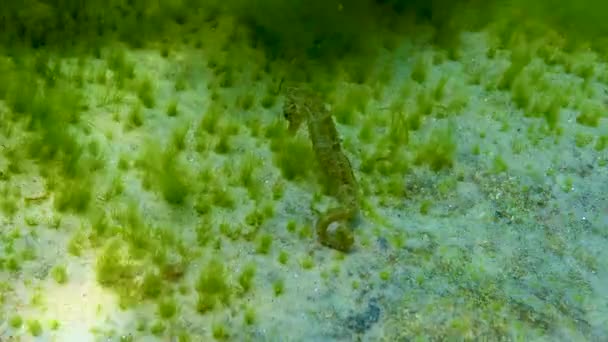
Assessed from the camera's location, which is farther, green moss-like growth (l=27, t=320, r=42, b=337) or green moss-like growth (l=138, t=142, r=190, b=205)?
green moss-like growth (l=138, t=142, r=190, b=205)

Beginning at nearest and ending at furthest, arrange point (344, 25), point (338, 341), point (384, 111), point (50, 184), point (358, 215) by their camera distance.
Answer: point (338, 341)
point (50, 184)
point (358, 215)
point (384, 111)
point (344, 25)

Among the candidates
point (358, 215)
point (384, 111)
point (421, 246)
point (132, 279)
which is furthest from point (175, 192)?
point (384, 111)

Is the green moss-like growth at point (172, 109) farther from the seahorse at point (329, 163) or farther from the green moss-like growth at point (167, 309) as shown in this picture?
the green moss-like growth at point (167, 309)

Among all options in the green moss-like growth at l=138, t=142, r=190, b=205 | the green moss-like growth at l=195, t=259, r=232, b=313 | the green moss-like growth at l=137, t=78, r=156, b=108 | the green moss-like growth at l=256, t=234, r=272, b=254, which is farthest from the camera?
the green moss-like growth at l=137, t=78, r=156, b=108

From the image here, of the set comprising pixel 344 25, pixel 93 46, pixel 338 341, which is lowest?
pixel 338 341

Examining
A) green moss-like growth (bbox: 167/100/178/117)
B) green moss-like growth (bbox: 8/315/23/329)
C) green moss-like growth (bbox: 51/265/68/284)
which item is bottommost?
green moss-like growth (bbox: 8/315/23/329)

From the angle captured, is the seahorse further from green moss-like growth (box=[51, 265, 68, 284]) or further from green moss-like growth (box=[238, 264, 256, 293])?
green moss-like growth (box=[51, 265, 68, 284])

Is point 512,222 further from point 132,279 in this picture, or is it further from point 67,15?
point 67,15

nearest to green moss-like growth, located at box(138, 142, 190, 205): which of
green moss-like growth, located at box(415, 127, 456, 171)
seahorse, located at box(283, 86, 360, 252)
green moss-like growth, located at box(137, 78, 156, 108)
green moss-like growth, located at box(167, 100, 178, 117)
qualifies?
green moss-like growth, located at box(167, 100, 178, 117)
